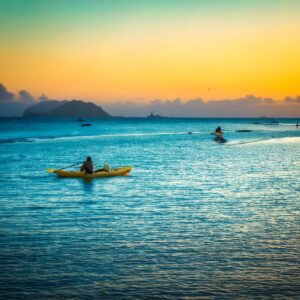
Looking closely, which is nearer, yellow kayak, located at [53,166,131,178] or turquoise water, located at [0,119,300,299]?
turquoise water, located at [0,119,300,299]

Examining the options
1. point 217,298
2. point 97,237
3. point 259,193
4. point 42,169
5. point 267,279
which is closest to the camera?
point 217,298

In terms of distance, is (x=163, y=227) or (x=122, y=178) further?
(x=122, y=178)

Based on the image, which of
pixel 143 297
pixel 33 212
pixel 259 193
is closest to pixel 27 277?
pixel 143 297

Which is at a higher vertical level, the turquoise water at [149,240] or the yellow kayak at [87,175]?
the yellow kayak at [87,175]

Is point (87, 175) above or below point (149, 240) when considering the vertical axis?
above

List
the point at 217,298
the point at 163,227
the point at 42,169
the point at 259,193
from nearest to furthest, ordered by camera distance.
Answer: the point at 217,298 < the point at 163,227 < the point at 259,193 < the point at 42,169

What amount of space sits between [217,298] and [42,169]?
102 feet

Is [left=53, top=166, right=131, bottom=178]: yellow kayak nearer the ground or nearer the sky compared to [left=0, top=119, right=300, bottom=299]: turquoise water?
nearer the sky

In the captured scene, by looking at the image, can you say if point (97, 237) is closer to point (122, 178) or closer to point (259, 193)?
point (259, 193)

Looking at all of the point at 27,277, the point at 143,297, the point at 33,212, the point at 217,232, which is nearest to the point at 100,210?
the point at 33,212

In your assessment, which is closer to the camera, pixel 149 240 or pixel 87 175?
pixel 149 240

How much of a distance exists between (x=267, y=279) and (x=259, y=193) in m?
14.2

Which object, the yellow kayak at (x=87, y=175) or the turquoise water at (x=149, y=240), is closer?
the turquoise water at (x=149, y=240)

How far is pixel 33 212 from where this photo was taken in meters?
20.3
